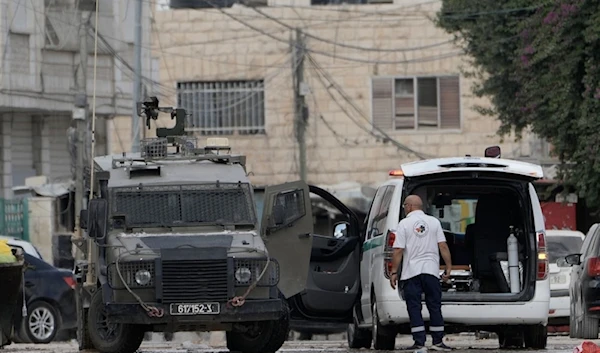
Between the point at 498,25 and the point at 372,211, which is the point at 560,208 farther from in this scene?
the point at 372,211

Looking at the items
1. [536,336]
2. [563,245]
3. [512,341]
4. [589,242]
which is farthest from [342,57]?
[536,336]

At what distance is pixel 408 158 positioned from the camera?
142 ft

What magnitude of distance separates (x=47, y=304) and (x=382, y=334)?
10.1 meters

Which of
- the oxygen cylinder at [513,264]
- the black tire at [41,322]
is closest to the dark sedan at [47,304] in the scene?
the black tire at [41,322]

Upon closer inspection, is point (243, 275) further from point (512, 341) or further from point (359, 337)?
point (512, 341)

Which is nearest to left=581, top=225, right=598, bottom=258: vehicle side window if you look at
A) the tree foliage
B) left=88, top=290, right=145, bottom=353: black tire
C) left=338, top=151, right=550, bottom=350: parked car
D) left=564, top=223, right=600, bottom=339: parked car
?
left=564, top=223, right=600, bottom=339: parked car

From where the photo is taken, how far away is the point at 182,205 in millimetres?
17547

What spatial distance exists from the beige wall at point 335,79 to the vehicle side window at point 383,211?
2444 cm

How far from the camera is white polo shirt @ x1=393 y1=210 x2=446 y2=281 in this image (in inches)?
661

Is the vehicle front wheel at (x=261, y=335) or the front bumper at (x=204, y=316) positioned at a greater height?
the front bumper at (x=204, y=316)

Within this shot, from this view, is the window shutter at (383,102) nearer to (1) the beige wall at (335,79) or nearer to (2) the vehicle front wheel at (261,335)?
(1) the beige wall at (335,79)

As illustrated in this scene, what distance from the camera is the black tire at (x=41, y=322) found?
26.5m

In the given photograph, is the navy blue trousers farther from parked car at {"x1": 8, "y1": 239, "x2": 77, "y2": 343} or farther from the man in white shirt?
parked car at {"x1": 8, "y1": 239, "x2": 77, "y2": 343}

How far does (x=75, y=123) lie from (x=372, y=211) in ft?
56.5
